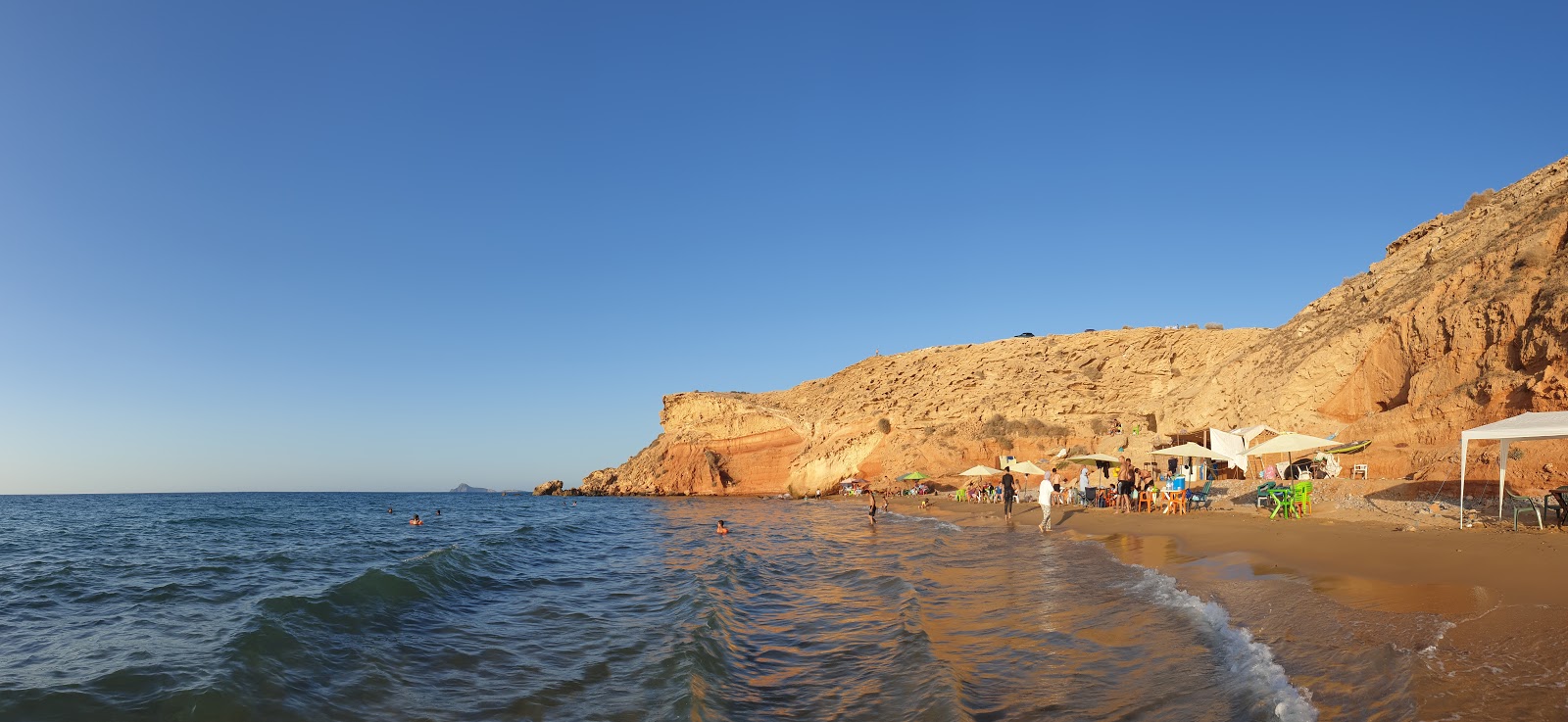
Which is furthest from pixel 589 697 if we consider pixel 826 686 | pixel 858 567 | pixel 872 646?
pixel 858 567

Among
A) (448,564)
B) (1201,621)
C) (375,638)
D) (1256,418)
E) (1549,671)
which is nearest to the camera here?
(1549,671)

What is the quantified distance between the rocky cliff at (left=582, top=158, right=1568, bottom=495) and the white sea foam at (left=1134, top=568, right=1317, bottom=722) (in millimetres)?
10935

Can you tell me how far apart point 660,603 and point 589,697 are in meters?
4.70

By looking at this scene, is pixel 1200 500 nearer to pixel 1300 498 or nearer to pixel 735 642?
pixel 1300 498

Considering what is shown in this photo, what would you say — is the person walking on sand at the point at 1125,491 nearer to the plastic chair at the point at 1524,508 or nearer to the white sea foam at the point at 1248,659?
the plastic chair at the point at 1524,508

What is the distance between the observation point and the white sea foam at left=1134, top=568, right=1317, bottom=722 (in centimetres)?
445

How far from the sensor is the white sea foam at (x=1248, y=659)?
4449 mm

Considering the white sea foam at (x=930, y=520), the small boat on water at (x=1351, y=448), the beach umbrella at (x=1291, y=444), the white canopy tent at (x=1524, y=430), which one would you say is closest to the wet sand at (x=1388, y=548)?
the white canopy tent at (x=1524, y=430)

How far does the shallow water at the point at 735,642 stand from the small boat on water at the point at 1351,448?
26.7 feet

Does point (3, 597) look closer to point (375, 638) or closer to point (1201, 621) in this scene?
point (375, 638)

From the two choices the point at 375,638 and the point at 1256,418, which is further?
the point at 1256,418

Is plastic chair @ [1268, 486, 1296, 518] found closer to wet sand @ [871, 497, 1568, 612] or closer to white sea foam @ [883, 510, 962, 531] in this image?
wet sand @ [871, 497, 1568, 612]

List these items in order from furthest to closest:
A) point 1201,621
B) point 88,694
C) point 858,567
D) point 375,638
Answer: point 858,567, point 375,638, point 1201,621, point 88,694

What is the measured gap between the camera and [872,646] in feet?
24.8
